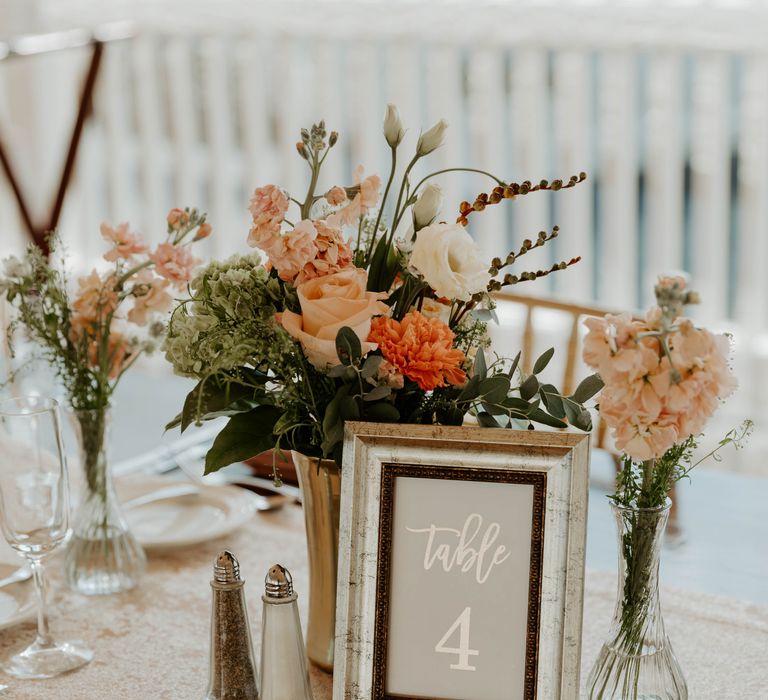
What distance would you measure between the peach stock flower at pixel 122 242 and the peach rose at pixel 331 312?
0.36m

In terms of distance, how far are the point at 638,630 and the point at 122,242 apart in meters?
0.71

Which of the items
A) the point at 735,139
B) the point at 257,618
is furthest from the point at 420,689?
the point at 735,139

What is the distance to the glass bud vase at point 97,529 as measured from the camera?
1.21 m

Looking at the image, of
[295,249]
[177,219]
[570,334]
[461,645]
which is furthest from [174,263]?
[570,334]

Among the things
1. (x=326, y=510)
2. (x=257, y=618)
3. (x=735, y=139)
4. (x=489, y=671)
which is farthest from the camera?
(x=735, y=139)

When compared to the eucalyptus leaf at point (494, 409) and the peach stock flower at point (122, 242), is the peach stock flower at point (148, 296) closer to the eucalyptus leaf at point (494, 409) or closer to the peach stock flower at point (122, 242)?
the peach stock flower at point (122, 242)

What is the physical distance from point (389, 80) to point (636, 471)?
2.54 m

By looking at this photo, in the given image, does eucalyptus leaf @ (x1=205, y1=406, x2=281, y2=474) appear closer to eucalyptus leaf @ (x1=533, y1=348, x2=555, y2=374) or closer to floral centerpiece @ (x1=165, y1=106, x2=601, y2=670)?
floral centerpiece @ (x1=165, y1=106, x2=601, y2=670)

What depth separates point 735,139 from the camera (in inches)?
111

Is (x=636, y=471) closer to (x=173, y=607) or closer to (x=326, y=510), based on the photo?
(x=326, y=510)

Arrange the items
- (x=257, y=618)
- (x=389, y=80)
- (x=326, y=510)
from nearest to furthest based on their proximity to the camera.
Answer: (x=326, y=510) < (x=257, y=618) < (x=389, y=80)

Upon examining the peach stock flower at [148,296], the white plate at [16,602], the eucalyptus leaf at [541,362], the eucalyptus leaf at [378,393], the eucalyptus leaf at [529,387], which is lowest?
the white plate at [16,602]

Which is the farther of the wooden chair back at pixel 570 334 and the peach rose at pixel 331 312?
the wooden chair back at pixel 570 334

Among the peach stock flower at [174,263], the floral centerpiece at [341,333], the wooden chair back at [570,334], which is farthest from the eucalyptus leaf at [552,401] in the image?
the wooden chair back at [570,334]
